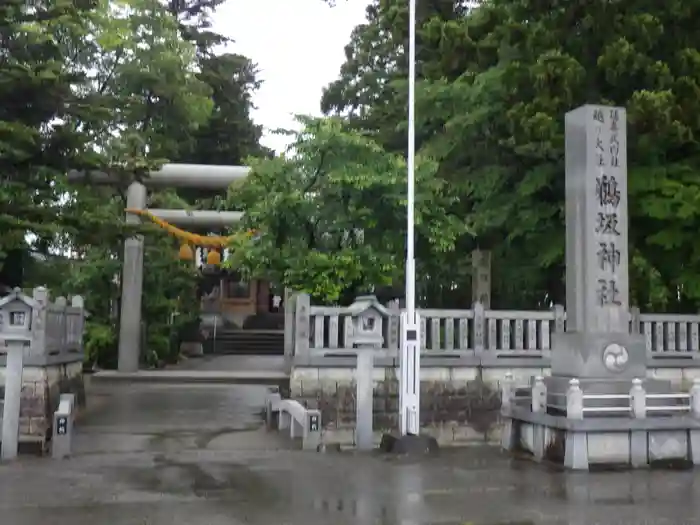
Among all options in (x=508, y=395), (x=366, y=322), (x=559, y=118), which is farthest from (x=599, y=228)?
(x=559, y=118)

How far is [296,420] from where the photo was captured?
543 inches

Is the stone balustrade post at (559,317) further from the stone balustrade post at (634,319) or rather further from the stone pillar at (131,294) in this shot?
the stone pillar at (131,294)

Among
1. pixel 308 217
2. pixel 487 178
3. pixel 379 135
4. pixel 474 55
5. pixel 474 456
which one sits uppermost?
pixel 474 55

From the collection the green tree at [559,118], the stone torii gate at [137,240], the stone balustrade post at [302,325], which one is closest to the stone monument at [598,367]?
the green tree at [559,118]

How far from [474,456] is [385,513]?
14.3 ft

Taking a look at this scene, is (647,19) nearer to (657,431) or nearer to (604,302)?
(604,302)

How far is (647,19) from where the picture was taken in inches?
644

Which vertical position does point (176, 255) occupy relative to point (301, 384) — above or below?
above

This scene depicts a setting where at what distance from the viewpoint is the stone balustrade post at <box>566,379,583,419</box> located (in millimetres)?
11211

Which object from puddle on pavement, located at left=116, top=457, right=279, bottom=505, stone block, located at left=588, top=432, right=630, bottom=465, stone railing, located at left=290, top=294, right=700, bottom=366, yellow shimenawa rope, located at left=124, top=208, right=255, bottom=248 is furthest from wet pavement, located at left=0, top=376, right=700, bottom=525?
yellow shimenawa rope, located at left=124, top=208, right=255, bottom=248

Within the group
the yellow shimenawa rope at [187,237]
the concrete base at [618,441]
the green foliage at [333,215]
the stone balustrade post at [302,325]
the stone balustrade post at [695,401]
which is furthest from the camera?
the yellow shimenawa rope at [187,237]

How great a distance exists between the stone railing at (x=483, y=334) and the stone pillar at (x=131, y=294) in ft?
33.8

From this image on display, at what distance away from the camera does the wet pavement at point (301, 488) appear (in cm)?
816

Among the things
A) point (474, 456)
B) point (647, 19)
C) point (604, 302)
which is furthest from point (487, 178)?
point (474, 456)
